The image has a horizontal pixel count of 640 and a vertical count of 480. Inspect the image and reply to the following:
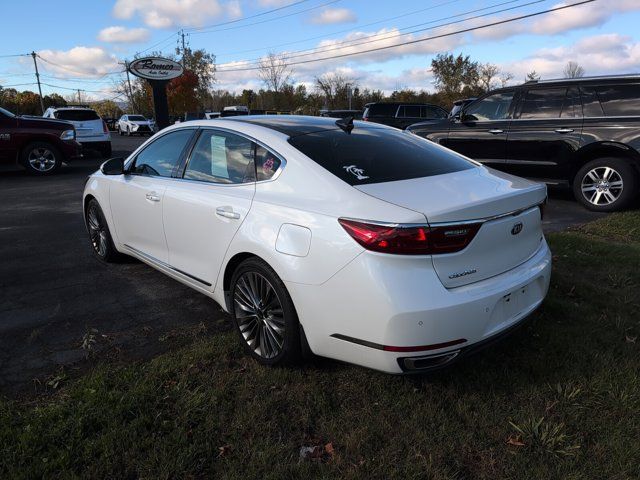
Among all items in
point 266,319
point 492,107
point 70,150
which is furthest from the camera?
point 70,150

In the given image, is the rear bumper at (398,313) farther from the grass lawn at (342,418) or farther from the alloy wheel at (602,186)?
the alloy wheel at (602,186)

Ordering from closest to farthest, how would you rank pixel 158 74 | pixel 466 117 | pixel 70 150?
1. pixel 466 117
2. pixel 70 150
3. pixel 158 74

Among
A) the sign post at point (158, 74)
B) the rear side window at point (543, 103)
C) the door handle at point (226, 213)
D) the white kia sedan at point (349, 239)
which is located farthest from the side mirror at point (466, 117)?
the sign post at point (158, 74)

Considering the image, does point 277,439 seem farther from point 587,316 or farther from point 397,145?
point 587,316

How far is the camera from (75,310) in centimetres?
400

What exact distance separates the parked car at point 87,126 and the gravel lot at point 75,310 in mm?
9571

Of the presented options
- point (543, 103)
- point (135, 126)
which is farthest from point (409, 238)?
point (135, 126)

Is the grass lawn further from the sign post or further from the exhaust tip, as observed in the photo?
the sign post

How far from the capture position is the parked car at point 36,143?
1133 cm

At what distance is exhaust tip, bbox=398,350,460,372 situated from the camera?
8.06 ft

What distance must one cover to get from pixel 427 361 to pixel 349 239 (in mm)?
723

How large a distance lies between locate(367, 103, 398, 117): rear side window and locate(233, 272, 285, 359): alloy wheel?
1513 centimetres

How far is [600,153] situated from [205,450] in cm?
717

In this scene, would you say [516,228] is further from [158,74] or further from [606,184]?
[158,74]
